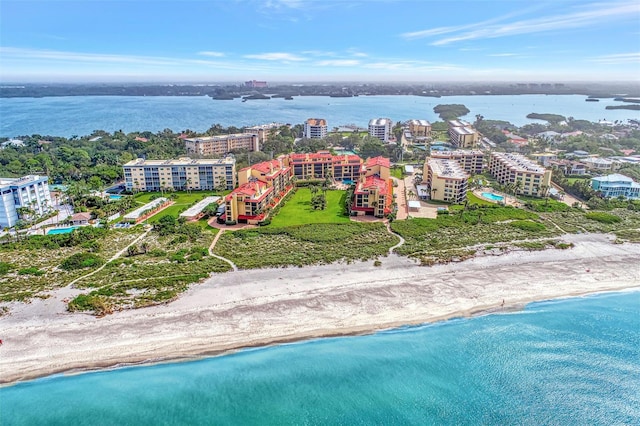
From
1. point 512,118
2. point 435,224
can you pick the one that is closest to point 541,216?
point 435,224

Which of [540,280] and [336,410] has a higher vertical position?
[540,280]

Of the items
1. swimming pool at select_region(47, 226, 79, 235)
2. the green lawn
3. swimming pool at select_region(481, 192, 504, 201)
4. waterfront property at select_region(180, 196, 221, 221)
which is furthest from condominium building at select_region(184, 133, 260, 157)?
swimming pool at select_region(481, 192, 504, 201)

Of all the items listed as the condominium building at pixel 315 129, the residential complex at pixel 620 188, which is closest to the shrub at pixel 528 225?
the residential complex at pixel 620 188

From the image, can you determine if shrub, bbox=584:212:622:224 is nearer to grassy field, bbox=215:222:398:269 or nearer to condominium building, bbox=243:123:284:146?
grassy field, bbox=215:222:398:269

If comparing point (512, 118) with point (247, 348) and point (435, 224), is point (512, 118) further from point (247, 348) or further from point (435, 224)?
point (247, 348)

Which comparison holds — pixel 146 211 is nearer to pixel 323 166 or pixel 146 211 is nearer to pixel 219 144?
pixel 323 166

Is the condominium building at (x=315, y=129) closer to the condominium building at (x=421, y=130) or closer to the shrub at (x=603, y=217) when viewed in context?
the condominium building at (x=421, y=130)
